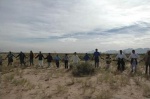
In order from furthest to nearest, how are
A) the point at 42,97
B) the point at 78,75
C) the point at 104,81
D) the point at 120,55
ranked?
the point at 120,55 → the point at 78,75 → the point at 104,81 → the point at 42,97

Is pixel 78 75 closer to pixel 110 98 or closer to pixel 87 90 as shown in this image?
pixel 87 90

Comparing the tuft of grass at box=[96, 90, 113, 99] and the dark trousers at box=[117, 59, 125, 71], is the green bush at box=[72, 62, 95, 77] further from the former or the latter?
the tuft of grass at box=[96, 90, 113, 99]

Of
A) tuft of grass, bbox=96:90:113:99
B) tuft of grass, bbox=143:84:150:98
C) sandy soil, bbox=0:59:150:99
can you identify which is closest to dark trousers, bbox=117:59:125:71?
sandy soil, bbox=0:59:150:99

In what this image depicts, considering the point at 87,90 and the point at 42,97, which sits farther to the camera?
the point at 87,90

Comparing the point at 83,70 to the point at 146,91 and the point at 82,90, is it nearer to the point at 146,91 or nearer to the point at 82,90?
the point at 82,90

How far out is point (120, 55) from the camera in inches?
804

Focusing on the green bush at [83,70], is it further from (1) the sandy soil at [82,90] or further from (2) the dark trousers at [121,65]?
(1) the sandy soil at [82,90]

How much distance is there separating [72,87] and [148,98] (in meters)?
4.32

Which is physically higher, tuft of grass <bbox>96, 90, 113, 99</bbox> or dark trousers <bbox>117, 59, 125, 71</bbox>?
dark trousers <bbox>117, 59, 125, 71</bbox>

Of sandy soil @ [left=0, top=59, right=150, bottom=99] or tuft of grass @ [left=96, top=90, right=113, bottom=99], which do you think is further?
sandy soil @ [left=0, top=59, right=150, bottom=99]

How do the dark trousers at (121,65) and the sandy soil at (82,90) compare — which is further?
the dark trousers at (121,65)

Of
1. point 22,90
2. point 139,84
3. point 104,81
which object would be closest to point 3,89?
point 22,90

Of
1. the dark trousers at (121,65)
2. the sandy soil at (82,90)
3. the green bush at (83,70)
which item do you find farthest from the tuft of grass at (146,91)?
the dark trousers at (121,65)

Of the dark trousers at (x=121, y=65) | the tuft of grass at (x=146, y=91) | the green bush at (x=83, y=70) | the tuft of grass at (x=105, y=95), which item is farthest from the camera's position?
the dark trousers at (x=121, y=65)
